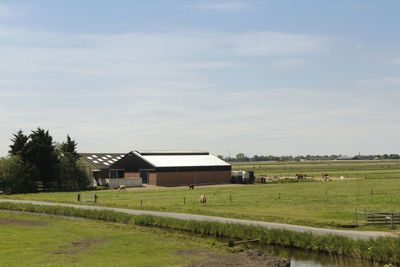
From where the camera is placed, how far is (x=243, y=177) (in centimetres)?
9831

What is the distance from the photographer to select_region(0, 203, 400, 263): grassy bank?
27.1m

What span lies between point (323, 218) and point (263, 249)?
11.5 meters

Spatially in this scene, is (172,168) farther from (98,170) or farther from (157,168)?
(98,170)

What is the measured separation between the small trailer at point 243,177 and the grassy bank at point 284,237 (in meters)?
54.4

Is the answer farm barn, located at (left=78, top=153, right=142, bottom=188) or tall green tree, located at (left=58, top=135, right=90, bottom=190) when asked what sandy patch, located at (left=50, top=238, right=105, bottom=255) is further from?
farm barn, located at (left=78, top=153, right=142, bottom=188)

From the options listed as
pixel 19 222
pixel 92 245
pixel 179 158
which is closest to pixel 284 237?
pixel 92 245

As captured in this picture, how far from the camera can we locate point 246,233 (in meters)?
34.5

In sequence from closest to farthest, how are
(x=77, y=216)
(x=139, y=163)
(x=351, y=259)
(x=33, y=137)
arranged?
(x=351, y=259) < (x=77, y=216) < (x=33, y=137) < (x=139, y=163)

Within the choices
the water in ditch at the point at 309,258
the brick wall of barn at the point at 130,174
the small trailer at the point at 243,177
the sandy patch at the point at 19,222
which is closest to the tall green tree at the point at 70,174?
the brick wall of barn at the point at 130,174

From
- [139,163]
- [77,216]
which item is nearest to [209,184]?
[139,163]

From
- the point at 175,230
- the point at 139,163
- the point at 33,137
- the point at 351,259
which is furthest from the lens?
the point at 139,163

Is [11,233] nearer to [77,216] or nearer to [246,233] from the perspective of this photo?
[77,216]

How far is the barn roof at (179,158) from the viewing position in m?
92.6

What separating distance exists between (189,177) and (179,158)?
6059 mm
